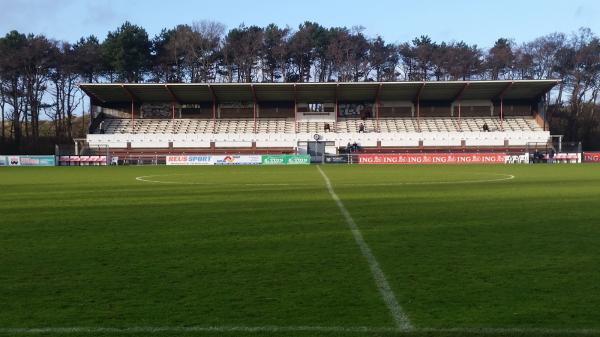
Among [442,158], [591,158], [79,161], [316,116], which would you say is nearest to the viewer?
[442,158]

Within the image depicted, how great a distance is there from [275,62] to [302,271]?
84186 millimetres

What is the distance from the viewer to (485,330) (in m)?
5.22

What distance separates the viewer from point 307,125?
6912 centimetres

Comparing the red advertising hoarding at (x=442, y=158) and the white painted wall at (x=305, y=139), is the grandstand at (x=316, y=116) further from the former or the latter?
the red advertising hoarding at (x=442, y=158)

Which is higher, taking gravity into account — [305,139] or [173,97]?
[173,97]

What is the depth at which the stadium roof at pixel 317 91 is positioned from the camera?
6494 centimetres

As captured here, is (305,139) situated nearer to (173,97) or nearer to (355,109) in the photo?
(355,109)

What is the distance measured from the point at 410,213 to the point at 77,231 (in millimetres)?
7380

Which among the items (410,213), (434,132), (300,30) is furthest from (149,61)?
(410,213)

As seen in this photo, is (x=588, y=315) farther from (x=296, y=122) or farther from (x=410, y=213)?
(x=296, y=122)

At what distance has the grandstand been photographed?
215 ft

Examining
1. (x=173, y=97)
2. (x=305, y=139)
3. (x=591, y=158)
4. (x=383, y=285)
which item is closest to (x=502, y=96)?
(x=591, y=158)

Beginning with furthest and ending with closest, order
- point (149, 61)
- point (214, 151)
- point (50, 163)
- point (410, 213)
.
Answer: point (149, 61) → point (214, 151) → point (50, 163) → point (410, 213)

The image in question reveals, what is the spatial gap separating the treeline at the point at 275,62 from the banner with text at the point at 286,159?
34.9m
